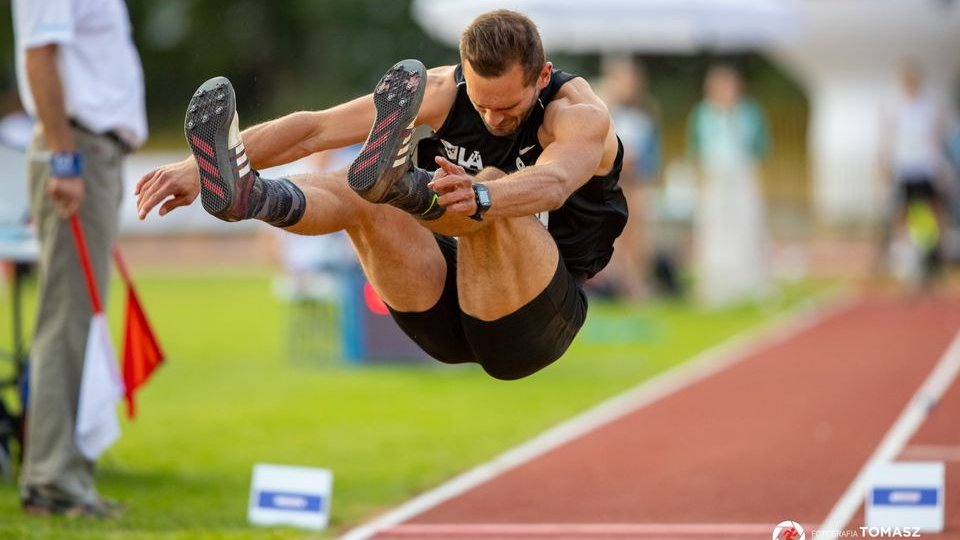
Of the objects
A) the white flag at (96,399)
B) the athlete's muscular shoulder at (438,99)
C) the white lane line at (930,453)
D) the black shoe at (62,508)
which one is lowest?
the white lane line at (930,453)

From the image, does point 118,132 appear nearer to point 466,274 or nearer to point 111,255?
point 111,255

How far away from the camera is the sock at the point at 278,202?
15.9ft

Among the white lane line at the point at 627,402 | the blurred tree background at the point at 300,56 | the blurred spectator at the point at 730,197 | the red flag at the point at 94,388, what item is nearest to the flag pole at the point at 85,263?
the red flag at the point at 94,388

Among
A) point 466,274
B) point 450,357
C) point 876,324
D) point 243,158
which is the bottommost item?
point 876,324

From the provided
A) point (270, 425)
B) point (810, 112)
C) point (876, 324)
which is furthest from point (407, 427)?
point (810, 112)

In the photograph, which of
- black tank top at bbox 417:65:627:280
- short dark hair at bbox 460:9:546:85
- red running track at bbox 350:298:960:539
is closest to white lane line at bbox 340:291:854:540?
red running track at bbox 350:298:960:539

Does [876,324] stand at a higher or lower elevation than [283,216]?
lower

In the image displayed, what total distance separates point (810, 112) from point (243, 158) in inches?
1207

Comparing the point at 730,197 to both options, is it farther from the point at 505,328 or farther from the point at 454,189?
the point at 454,189

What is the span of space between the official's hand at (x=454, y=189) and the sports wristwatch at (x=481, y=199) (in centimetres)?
1

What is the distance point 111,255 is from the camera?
6.86m

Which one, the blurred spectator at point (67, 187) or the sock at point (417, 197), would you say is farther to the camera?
the blurred spectator at point (67, 187)

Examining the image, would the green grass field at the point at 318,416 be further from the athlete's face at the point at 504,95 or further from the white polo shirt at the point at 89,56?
the athlete's face at the point at 504,95

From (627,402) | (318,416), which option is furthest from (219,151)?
(627,402)
